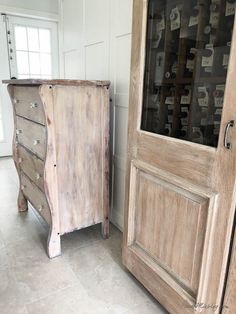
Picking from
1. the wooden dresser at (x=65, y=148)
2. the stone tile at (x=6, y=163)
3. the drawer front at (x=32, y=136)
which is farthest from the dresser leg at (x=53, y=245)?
the stone tile at (x=6, y=163)

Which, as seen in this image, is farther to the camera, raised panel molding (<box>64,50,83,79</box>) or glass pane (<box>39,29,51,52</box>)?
glass pane (<box>39,29,51,52</box>)

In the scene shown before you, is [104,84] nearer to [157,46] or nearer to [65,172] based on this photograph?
[157,46]

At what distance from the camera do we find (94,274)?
170 cm

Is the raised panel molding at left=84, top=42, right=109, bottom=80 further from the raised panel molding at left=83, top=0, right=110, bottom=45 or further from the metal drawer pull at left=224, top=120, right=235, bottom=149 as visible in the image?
the metal drawer pull at left=224, top=120, right=235, bottom=149

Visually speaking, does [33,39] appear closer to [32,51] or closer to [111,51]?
[32,51]

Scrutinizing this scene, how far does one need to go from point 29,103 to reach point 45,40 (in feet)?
8.78

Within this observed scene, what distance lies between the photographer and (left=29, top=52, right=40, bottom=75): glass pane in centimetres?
396

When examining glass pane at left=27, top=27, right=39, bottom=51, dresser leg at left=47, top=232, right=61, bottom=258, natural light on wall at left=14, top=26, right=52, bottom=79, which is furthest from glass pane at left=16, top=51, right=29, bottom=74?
dresser leg at left=47, top=232, right=61, bottom=258

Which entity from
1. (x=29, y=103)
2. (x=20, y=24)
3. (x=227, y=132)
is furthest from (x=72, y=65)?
(x=227, y=132)

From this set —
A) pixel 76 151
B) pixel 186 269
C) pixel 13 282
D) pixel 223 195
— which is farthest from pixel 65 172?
pixel 223 195

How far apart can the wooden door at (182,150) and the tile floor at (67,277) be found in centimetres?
18

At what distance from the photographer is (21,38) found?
383 centimetres

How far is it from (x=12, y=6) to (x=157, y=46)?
3.10 m

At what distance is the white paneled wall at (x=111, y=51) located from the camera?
1.85 metres
